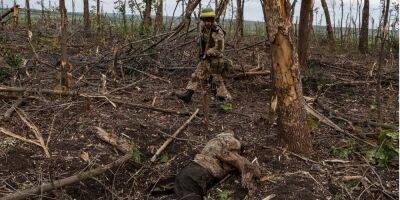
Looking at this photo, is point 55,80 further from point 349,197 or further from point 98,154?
point 349,197

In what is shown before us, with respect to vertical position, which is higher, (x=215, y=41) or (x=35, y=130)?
(x=215, y=41)

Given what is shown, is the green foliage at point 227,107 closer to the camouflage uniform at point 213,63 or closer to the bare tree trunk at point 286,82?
the camouflage uniform at point 213,63

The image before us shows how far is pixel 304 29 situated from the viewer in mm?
8578

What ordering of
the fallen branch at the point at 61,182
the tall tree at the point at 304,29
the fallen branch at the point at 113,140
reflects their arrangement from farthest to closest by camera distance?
1. the tall tree at the point at 304,29
2. the fallen branch at the point at 113,140
3. the fallen branch at the point at 61,182

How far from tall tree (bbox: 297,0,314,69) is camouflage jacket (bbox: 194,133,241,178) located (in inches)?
175

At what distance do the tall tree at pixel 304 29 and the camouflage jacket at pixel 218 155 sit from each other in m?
4.45

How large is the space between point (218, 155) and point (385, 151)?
5.51ft

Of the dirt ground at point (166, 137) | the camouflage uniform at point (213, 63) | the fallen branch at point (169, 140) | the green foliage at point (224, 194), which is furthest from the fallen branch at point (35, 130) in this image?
the camouflage uniform at point (213, 63)

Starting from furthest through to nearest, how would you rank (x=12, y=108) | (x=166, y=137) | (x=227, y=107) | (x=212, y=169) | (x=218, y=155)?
(x=227, y=107) → (x=12, y=108) → (x=166, y=137) → (x=218, y=155) → (x=212, y=169)

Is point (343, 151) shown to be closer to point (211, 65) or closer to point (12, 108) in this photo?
point (211, 65)

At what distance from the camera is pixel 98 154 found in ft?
15.4

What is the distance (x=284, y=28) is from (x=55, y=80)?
163 inches

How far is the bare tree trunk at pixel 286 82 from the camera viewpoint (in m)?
4.44

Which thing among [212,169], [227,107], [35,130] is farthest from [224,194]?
[227,107]
